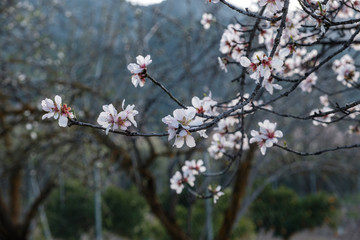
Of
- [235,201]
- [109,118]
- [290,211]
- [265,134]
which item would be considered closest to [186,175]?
[265,134]

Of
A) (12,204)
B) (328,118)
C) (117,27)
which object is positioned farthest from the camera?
(117,27)

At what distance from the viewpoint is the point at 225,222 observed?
410cm

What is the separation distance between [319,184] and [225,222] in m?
12.0

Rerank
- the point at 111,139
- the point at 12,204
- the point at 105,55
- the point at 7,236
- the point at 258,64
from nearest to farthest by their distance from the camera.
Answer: the point at 258,64 → the point at 111,139 → the point at 7,236 → the point at 12,204 → the point at 105,55

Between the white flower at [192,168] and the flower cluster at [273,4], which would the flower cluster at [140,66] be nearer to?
the flower cluster at [273,4]

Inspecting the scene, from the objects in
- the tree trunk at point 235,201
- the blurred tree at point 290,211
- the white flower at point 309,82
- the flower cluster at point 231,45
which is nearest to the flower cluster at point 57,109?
the flower cluster at point 231,45

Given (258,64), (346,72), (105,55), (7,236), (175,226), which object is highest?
(105,55)

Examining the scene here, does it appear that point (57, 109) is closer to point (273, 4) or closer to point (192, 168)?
point (273, 4)

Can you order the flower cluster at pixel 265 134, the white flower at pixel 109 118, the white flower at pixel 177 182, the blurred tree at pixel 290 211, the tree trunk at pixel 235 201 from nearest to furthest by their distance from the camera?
the white flower at pixel 109 118 < the flower cluster at pixel 265 134 < the white flower at pixel 177 182 < the tree trunk at pixel 235 201 < the blurred tree at pixel 290 211

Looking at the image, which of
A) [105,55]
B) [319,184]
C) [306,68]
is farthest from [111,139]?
[319,184]

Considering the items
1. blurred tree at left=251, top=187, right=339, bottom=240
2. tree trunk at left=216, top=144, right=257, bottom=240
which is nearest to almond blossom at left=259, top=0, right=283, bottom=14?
tree trunk at left=216, top=144, right=257, bottom=240

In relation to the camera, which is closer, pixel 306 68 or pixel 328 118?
pixel 328 118

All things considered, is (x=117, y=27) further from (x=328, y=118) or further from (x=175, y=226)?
(x=328, y=118)

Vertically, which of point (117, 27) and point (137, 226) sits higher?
point (117, 27)
